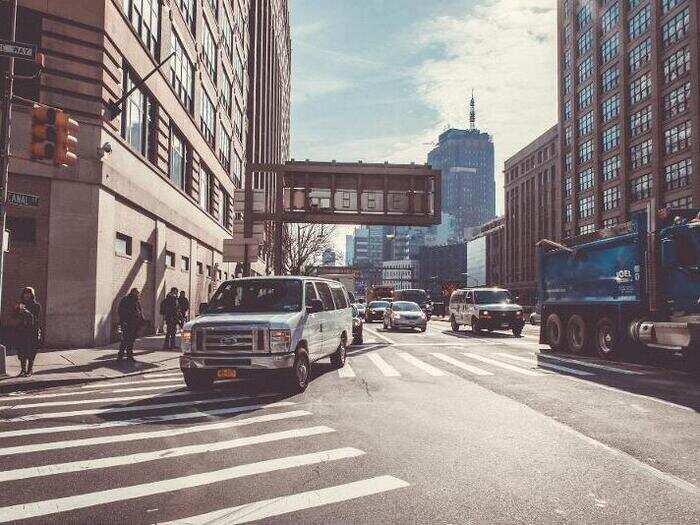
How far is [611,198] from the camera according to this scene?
208ft

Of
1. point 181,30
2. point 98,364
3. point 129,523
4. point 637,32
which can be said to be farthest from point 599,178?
point 129,523

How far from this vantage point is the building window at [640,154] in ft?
185

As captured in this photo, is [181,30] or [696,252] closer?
[696,252]

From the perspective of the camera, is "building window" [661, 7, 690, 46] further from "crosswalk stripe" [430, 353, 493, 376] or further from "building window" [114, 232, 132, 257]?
"building window" [114, 232, 132, 257]

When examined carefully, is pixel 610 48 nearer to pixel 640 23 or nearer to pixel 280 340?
pixel 640 23

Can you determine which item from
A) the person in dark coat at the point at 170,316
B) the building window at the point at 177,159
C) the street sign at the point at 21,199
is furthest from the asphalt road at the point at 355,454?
the building window at the point at 177,159

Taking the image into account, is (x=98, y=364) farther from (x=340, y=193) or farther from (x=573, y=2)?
(x=573, y=2)

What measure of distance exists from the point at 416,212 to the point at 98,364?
1851cm

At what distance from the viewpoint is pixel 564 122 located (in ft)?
246

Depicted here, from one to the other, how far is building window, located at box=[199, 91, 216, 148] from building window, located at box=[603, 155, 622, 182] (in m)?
46.5

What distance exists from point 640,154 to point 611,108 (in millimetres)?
8332

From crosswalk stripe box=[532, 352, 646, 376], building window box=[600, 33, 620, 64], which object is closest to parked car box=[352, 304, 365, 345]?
crosswalk stripe box=[532, 352, 646, 376]

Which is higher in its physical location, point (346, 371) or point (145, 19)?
point (145, 19)

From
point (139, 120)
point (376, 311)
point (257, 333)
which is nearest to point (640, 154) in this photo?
point (376, 311)
